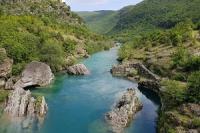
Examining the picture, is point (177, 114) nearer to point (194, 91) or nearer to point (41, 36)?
point (194, 91)

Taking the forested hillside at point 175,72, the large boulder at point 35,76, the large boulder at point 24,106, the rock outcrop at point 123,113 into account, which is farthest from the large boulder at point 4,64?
the forested hillside at point 175,72

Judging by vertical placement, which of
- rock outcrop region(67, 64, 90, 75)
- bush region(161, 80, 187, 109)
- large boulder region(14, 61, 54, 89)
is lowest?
rock outcrop region(67, 64, 90, 75)

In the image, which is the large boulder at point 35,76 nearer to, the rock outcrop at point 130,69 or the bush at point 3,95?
the bush at point 3,95

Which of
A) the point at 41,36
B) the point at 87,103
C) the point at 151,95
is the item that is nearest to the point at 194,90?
the point at 87,103

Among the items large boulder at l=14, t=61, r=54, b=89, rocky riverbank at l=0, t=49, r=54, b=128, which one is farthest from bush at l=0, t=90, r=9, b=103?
large boulder at l=14, t=61, r=54, b=89

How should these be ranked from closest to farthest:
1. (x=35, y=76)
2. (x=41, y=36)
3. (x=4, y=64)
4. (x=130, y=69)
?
(x=35, y=76), (x=4, y=64), (x=130, y=69), (x=41, y=36)

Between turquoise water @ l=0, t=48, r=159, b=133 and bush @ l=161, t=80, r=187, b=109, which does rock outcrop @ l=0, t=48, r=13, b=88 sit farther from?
bush @ l=161, t=80, r=187, b=109

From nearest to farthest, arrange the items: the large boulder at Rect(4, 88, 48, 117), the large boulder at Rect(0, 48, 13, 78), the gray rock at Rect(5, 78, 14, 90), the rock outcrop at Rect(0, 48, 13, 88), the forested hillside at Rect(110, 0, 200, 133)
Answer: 1. the forested hillside at Rect(110, 0, 200, 133)
2. the large boulder at Rect(4, 88, 48, 117)
3. the gray rock at Rect(5, 78, 14, 90)
4. the rock outcrop at Rect(0, 48, 13, 88)
5. the large boulder at Rect(0, 48, 13, 78)
